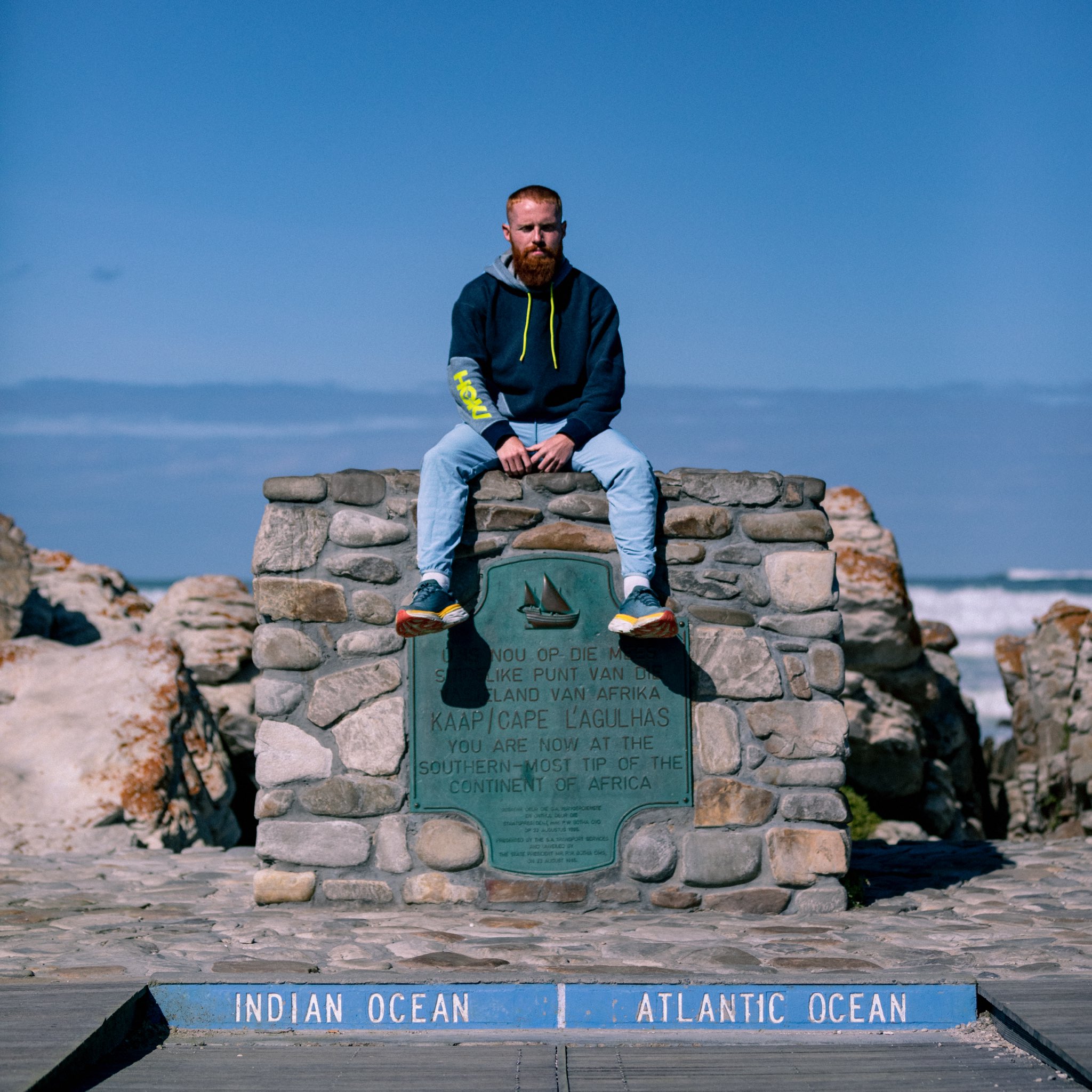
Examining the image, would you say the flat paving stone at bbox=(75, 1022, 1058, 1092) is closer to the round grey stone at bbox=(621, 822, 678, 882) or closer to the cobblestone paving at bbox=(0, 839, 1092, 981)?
the cobblestone paving at bbox=(0, 839, 1092, 981)

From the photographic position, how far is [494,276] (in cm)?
519

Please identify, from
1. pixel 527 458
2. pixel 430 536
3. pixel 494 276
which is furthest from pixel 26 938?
pixel 494 276

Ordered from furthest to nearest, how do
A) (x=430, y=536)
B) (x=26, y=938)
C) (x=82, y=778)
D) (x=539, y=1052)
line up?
1. (x=82, y=778)
2. (x=430, y=536)
3. (x=26, y=938)
4. (x=539, y=1052)

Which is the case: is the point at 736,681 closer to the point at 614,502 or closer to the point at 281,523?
the point at 614,502

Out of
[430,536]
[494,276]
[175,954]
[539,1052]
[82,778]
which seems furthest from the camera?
[82,778]

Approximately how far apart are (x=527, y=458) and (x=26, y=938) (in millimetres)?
2544

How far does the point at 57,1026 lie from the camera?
327 centimetres

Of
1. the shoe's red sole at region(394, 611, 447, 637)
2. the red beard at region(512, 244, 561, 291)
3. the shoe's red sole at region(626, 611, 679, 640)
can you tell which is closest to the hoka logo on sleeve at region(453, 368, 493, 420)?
the red beard at region(512, 244, 561, 291)

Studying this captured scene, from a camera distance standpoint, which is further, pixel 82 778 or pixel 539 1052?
pixel 82 778

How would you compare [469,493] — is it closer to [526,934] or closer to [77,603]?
[526,934]

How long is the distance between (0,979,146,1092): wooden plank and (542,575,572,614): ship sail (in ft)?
6.70

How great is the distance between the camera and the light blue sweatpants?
4816 mm

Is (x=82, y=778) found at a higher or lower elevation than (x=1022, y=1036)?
higher

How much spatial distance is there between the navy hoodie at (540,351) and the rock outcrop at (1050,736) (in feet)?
18.8
